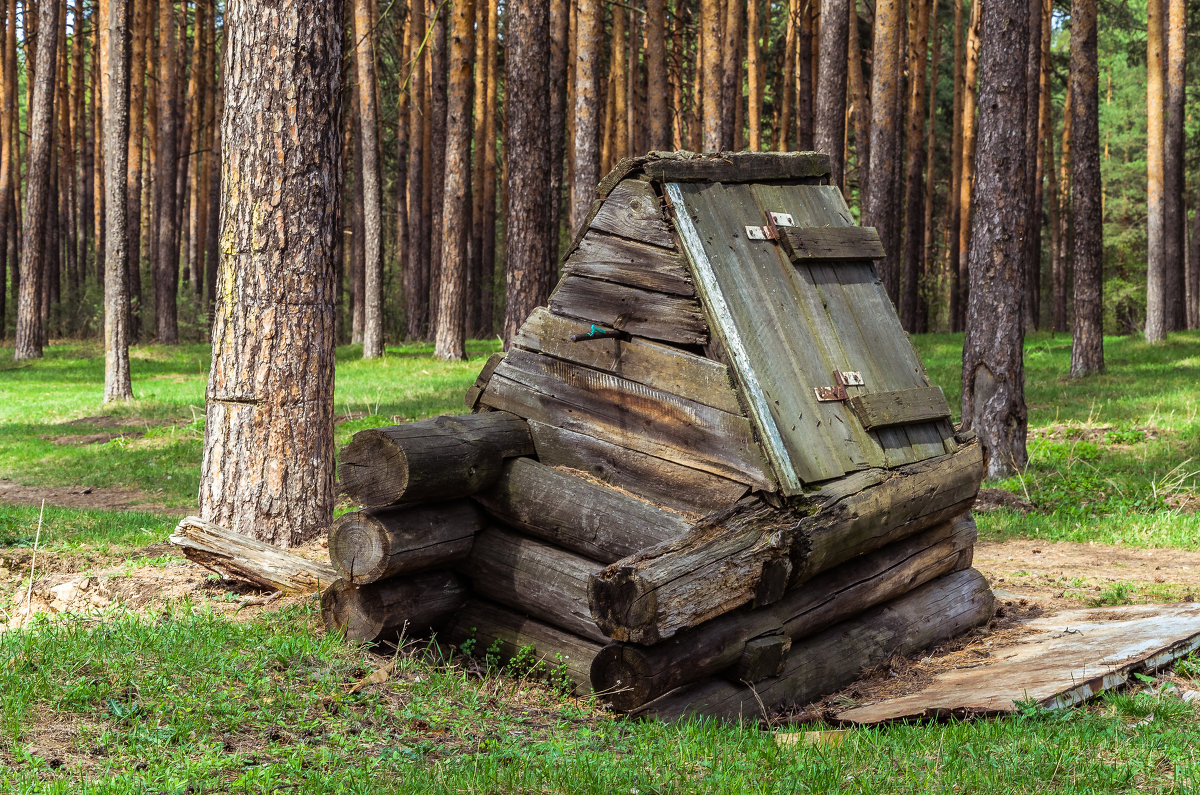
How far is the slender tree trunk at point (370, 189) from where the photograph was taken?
68.0 feet

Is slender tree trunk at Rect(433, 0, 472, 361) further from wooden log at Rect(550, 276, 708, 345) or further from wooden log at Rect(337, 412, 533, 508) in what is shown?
wooden log at Rect(337, 412, 533, 508)

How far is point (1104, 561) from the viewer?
7.70 meters

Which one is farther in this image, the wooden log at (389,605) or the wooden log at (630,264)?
the wooden log at (630,264)

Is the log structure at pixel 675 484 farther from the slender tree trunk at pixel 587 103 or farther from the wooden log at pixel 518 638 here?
the slender tree trunk at pixel 587 103

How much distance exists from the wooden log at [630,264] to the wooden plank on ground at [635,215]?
0.04 metres

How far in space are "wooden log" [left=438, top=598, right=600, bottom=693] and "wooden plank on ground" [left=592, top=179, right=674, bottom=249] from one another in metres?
2.13

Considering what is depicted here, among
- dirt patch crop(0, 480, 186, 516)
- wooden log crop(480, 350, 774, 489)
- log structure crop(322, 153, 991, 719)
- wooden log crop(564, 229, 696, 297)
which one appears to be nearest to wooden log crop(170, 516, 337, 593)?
log structure crop(322, 153, 991, 719)

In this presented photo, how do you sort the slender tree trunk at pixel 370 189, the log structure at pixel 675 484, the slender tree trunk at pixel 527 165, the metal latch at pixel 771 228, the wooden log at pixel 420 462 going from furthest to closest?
the slender tree trunk at pixel 370 189, the slender tree trunk at pixel 527 165, the metal latch at pixel 771 228, the wooden log at pixel 420 462, the log structure at pixel 675 484

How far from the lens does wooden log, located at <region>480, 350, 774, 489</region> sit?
489 centimetres

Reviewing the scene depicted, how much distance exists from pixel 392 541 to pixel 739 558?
1.66 metres

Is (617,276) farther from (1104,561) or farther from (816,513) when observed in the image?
(1104,561)

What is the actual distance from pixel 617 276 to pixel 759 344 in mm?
868

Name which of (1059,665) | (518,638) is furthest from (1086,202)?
(518,638)

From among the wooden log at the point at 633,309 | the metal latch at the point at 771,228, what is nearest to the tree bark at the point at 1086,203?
the metal latch at the point at 771,228
